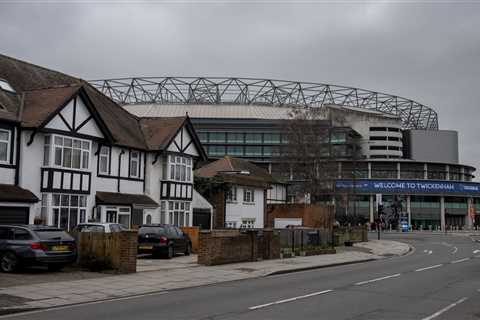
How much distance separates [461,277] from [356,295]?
7.60 m

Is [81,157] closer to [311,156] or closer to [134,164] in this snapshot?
[134,164]

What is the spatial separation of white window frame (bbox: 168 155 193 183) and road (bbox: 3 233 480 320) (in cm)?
1722

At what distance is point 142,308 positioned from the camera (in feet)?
41.6

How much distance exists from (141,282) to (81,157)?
531 inches

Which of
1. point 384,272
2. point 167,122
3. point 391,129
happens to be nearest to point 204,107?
point 391,129

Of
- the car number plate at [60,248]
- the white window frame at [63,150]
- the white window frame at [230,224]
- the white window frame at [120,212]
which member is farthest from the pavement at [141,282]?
the white window frame at [230,224]

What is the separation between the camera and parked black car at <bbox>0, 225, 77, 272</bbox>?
1767 cm

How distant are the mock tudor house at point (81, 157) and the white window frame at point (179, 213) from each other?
0.06 meters

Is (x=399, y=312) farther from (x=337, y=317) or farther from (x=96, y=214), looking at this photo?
(x=96, y=214)

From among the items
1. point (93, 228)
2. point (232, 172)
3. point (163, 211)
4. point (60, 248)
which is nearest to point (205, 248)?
point (93, 228)

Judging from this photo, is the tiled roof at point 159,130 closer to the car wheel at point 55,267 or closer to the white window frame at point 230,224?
the white window frame at point 230,224

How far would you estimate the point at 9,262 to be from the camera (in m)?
18.0

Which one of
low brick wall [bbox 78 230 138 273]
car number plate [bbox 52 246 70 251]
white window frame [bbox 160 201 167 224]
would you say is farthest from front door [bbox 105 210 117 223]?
car number plate [bbox 52 246 70 251]

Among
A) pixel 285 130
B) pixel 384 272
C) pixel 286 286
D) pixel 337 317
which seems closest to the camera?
pixel 337 317
